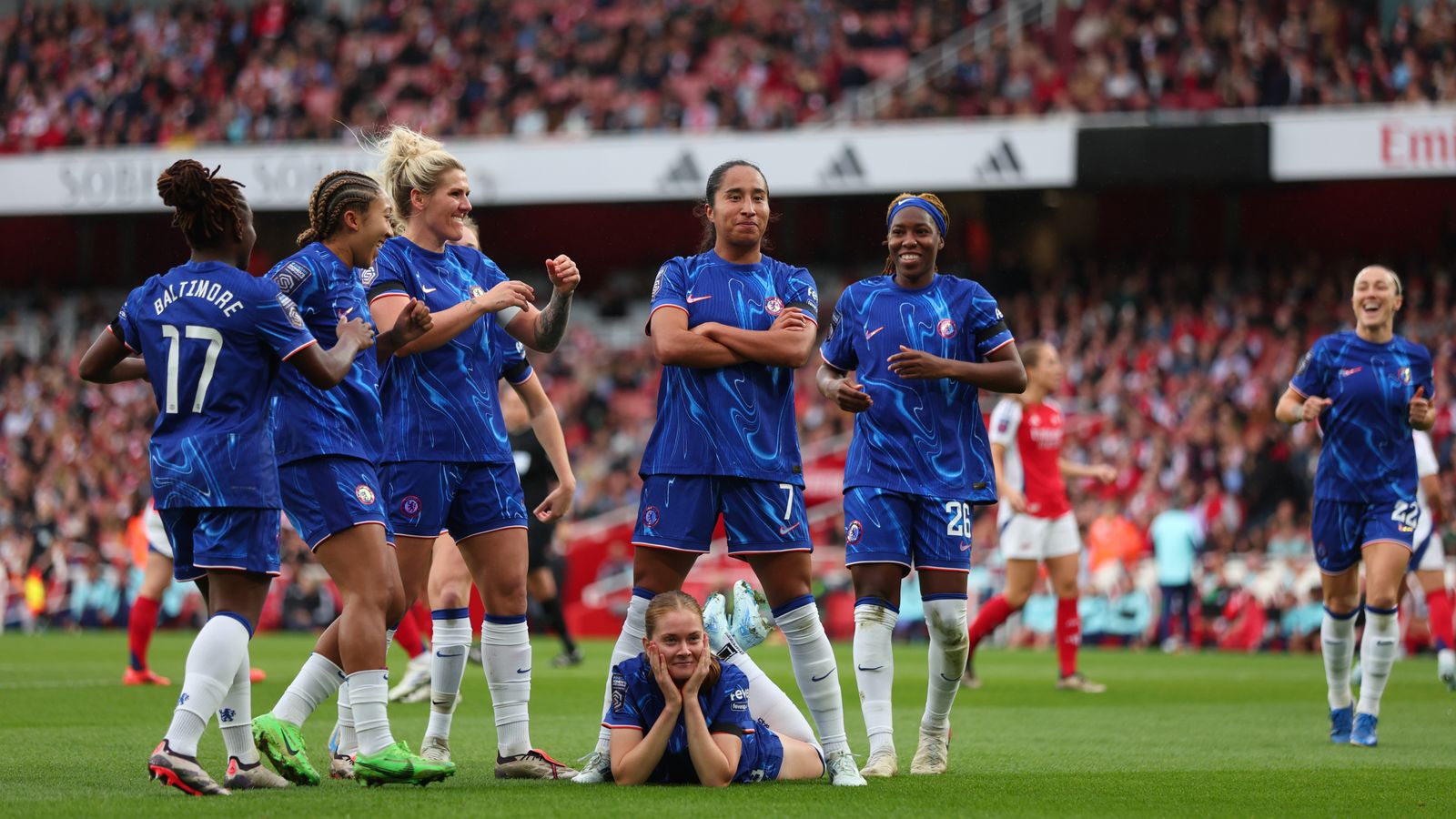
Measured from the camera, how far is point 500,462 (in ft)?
21.0

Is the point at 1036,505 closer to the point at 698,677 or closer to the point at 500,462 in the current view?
the point at 500,462

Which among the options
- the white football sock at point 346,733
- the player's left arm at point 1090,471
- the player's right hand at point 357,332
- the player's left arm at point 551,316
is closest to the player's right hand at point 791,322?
the player's left arm at point 551,316

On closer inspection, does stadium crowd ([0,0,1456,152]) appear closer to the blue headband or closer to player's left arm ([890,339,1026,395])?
the blue headband

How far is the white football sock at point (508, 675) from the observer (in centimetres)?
644

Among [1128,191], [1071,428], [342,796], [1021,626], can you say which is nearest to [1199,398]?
[1071,428]

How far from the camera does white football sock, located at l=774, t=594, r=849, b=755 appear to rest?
20.7 ft

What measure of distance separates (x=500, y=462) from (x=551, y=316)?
1.88 ft

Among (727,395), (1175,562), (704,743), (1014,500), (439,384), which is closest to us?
(704,743)

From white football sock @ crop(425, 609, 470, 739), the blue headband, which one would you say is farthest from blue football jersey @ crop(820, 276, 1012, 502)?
white football sock @ crop(425, 609, 470, 739)

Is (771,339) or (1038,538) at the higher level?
(771,339)

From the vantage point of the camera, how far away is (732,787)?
6.08 m

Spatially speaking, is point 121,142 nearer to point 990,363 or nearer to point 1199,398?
point 1199,398

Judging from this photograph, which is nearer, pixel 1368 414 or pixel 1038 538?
pixel 1368 414

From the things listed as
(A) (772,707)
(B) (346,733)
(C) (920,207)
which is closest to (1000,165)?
(C) (920,207)
